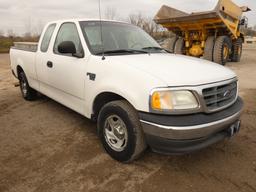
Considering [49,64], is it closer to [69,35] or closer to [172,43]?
[69,35]

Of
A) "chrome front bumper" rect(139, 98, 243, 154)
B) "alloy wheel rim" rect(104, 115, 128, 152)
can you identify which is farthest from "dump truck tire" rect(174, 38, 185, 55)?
"chrome front bumper" rect(139, 98, 243, 154)

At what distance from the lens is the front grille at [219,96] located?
245 cm

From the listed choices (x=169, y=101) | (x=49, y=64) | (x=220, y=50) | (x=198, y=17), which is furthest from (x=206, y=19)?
(x=169, y=101)

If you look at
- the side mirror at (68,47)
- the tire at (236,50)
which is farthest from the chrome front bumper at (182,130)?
the tire at (236,50)

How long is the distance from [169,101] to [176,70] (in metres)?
0.44

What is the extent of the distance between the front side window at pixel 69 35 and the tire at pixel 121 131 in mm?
1086

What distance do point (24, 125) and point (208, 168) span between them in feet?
10.3

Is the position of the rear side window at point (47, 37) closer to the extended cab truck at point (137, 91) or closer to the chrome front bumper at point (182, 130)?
the extended cab truck at point (137, 91)

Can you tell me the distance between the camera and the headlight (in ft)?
7.59

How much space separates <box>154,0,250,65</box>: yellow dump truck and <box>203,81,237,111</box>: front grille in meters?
7.67

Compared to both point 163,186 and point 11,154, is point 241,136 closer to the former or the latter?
point 163,186

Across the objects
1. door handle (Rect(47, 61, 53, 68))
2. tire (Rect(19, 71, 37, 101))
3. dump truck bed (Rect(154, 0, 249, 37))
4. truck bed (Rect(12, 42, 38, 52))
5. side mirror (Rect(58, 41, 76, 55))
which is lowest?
tire (Rect(19, 71, 37, 101))

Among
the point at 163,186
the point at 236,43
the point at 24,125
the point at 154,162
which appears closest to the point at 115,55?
the point at 154,162

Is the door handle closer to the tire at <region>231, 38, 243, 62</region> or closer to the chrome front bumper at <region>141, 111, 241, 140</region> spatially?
the chrome front bumper at <region>141, 111, 241, 140</region>
